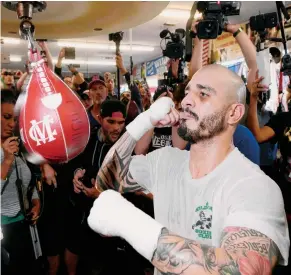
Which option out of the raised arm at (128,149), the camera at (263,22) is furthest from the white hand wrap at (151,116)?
the camera at (263,22)

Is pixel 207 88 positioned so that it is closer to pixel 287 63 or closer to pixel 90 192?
pixel 90 192

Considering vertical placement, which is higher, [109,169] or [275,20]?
[275,20]

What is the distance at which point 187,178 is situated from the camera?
1.31m

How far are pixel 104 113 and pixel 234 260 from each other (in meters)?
1.91

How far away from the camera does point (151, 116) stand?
59.3 inches

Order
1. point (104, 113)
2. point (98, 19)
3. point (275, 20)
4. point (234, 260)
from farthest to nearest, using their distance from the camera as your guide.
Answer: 1. point (104, 113)
2. point (275, 20)
3. point (98, 19)
4. point (234, 260)

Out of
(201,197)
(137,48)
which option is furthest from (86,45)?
(201,197)

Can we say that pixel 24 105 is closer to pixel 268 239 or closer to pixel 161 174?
pixel 161 174

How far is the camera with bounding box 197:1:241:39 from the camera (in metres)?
2.26

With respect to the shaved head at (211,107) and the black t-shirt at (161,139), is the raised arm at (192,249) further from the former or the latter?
the black t-shirt at (161,139)

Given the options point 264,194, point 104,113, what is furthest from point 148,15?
point 104,113

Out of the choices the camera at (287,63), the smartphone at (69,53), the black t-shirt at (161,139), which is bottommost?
the black t-shirt at (161,139)

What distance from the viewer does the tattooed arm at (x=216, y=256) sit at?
Result: 0.86 metres

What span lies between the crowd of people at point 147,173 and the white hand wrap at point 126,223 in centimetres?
3
